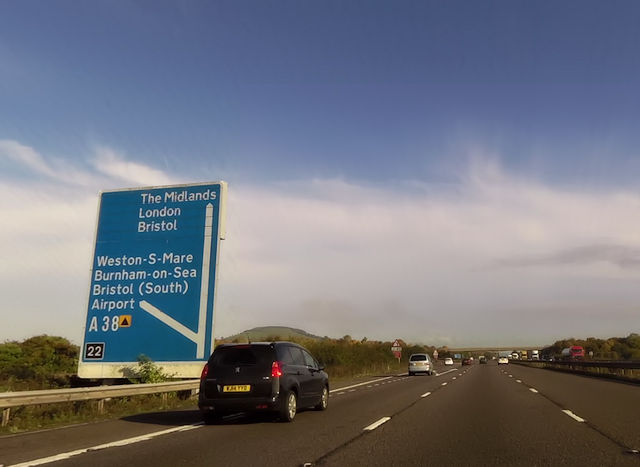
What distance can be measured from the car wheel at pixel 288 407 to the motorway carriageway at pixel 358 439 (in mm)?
246

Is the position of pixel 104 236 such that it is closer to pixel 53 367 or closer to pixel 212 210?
pixel 212 210

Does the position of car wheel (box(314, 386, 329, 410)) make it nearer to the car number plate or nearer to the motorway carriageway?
the motorway carriageway

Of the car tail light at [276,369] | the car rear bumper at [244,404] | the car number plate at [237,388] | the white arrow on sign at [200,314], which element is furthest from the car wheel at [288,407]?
the white arrow on sign at [200,314]

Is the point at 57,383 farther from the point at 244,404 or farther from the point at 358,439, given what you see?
the point at 358,439

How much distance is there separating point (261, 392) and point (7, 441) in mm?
4627

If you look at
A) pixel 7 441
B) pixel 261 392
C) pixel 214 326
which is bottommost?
pixel 7 441

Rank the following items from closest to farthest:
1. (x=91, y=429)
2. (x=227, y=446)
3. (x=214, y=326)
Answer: (x=227, y=446), (x=91, y=429), (x=214, y=326)

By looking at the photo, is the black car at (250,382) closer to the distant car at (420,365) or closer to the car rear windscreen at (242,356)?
the car rear windscreen at (242,356)

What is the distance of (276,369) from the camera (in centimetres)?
1142

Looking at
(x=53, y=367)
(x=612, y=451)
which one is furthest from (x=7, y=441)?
(x=53, y=367)

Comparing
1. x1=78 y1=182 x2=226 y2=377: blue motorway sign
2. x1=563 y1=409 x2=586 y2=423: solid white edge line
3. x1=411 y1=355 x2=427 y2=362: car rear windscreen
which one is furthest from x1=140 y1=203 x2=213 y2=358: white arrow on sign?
x1=411 y1=355 x2=427 y2=362: car rear windscreen

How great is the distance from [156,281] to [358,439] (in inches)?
465

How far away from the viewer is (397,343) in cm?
4778

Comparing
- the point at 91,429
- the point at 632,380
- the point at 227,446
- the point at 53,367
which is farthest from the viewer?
the point at 53,367
